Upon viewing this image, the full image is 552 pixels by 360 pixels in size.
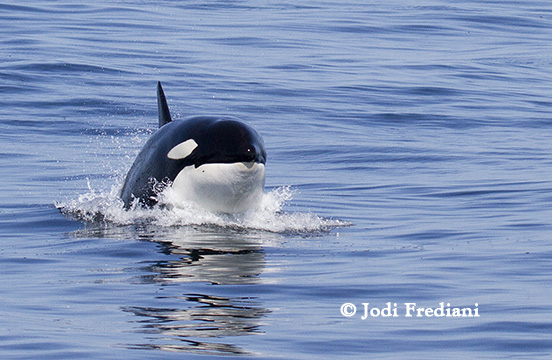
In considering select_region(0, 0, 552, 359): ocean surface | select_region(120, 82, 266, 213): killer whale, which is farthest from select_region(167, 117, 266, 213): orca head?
select_region(0, 0, 552, 359): ocean surface

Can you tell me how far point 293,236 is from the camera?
407 inches

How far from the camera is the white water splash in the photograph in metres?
10.4

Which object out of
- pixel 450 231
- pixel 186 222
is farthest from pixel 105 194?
pixel 450 231

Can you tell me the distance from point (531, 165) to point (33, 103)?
29.5 ft

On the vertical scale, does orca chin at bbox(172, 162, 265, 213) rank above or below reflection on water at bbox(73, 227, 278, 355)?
above

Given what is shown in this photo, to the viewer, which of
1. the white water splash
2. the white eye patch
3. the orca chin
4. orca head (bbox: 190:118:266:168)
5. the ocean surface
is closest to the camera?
the ocean surface

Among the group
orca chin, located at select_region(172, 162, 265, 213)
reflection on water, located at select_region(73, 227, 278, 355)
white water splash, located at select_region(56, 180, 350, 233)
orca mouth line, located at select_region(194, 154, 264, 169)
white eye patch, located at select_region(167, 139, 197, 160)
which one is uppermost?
white eye patch, located at select_region(167, 139, 197, 160)

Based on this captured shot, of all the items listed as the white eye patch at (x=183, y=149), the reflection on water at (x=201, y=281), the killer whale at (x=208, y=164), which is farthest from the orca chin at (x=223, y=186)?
the reflection on water at (x=201, y=281)

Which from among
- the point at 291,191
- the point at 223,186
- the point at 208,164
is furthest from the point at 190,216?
the point at 291,191

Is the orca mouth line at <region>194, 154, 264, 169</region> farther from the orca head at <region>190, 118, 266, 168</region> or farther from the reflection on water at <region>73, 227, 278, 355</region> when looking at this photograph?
the reflection on water at <region>73, 227, 278, 355</region>

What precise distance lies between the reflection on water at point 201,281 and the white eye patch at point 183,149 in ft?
2.17

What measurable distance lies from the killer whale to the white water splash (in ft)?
0.31

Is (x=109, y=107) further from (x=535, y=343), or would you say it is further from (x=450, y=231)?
(x=535, y=343)

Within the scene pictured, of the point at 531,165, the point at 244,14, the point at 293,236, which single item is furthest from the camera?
the point at 244,14
